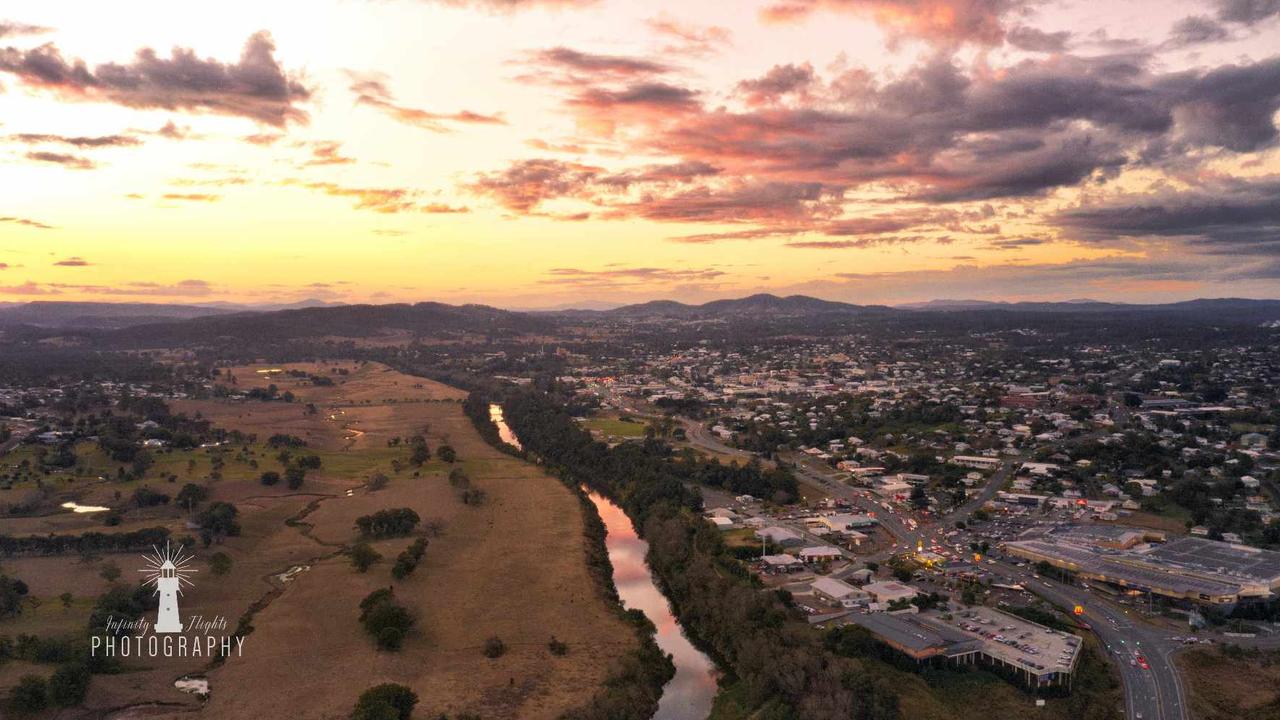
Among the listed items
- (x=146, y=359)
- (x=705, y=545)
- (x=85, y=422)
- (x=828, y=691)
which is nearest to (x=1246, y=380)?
(x=705, y=545)

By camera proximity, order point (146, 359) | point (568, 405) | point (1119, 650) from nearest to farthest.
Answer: point (1119, 650) → point (568, 405) → point (146, 359)

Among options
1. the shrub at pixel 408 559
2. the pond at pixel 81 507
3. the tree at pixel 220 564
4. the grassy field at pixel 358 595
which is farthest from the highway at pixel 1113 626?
the pond at pixel 81 507

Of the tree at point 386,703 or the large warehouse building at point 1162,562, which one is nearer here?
the tree at point 386,703

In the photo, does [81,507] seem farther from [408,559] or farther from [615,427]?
[615,427]

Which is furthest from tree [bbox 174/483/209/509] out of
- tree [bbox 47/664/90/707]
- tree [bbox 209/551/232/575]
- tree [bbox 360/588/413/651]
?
tree [bbox 47/664/90/707]

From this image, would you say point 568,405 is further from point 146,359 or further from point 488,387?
point 146,359

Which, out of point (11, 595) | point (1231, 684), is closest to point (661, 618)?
point (1231, 684)

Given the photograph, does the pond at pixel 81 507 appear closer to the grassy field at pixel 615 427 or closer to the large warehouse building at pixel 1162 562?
the grassy field at pixel 615 427
